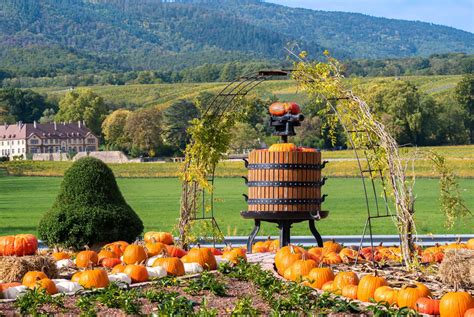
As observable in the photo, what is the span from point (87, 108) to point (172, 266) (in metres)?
113

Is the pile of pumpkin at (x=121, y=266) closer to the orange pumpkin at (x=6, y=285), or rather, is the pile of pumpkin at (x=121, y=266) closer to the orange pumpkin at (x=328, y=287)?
the orange pumpkin at (x=6, y=285)

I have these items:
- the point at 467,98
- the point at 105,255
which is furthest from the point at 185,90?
the point at 105,255

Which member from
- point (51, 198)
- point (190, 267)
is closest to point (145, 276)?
point (190, 267)

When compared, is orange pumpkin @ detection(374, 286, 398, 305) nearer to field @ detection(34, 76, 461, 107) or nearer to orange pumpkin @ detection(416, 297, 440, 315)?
orange pumpkin @ detection(416, 297, 440, 315)

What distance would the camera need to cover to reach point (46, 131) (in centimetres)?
12500

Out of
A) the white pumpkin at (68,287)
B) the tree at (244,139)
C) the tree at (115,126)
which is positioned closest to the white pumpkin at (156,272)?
the white pumpkin at (68,287)

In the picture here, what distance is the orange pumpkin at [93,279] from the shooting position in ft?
35.7

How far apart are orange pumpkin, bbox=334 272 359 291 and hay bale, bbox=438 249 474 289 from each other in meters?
1.06

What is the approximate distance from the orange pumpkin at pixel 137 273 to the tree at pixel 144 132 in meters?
72.5

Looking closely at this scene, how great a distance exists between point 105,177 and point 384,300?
6342 millimetres

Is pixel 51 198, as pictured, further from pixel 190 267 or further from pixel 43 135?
pixel 43 135

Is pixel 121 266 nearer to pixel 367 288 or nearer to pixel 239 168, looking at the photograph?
pixel 367 288

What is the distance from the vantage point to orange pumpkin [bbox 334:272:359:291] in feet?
36.2

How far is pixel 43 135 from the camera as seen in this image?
408 ft
